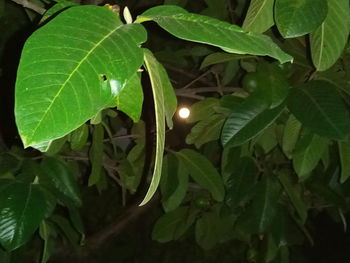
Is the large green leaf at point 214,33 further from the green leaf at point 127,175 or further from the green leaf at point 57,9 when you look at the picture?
the green leaf at point 127,175

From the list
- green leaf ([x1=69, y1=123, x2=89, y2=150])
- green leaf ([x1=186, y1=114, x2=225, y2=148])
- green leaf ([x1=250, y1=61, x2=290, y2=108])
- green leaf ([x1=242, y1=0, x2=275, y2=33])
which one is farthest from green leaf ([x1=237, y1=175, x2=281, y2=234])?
green leaf ([x1=242, y1=0, x2=275, y2=33])

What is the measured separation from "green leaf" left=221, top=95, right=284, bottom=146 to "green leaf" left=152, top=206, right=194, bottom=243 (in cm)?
75

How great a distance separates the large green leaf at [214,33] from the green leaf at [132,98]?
0.10 metres

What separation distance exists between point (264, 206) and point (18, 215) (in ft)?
2.44

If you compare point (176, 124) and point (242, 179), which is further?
point (176, 124)

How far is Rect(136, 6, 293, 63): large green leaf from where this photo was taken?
393 millimetres

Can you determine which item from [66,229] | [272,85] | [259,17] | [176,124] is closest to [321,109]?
[272,85]

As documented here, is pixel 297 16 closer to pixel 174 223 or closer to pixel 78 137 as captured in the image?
pixel 78 137

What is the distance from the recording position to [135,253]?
8.20 feet

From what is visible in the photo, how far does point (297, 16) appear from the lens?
0.57 meters

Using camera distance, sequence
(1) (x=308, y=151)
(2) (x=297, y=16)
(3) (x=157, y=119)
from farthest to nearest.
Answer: (1) (x=308, y=151), (2) (x=297, y=16), (3) (x=157, y=119)

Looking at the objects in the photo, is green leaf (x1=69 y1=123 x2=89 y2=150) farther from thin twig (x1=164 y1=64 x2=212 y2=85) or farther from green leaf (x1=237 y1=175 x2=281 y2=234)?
thin twig (x1=164 y1=64 x2=212 y2=85)

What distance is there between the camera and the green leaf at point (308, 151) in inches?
47.3

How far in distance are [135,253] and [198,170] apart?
1176 mm
